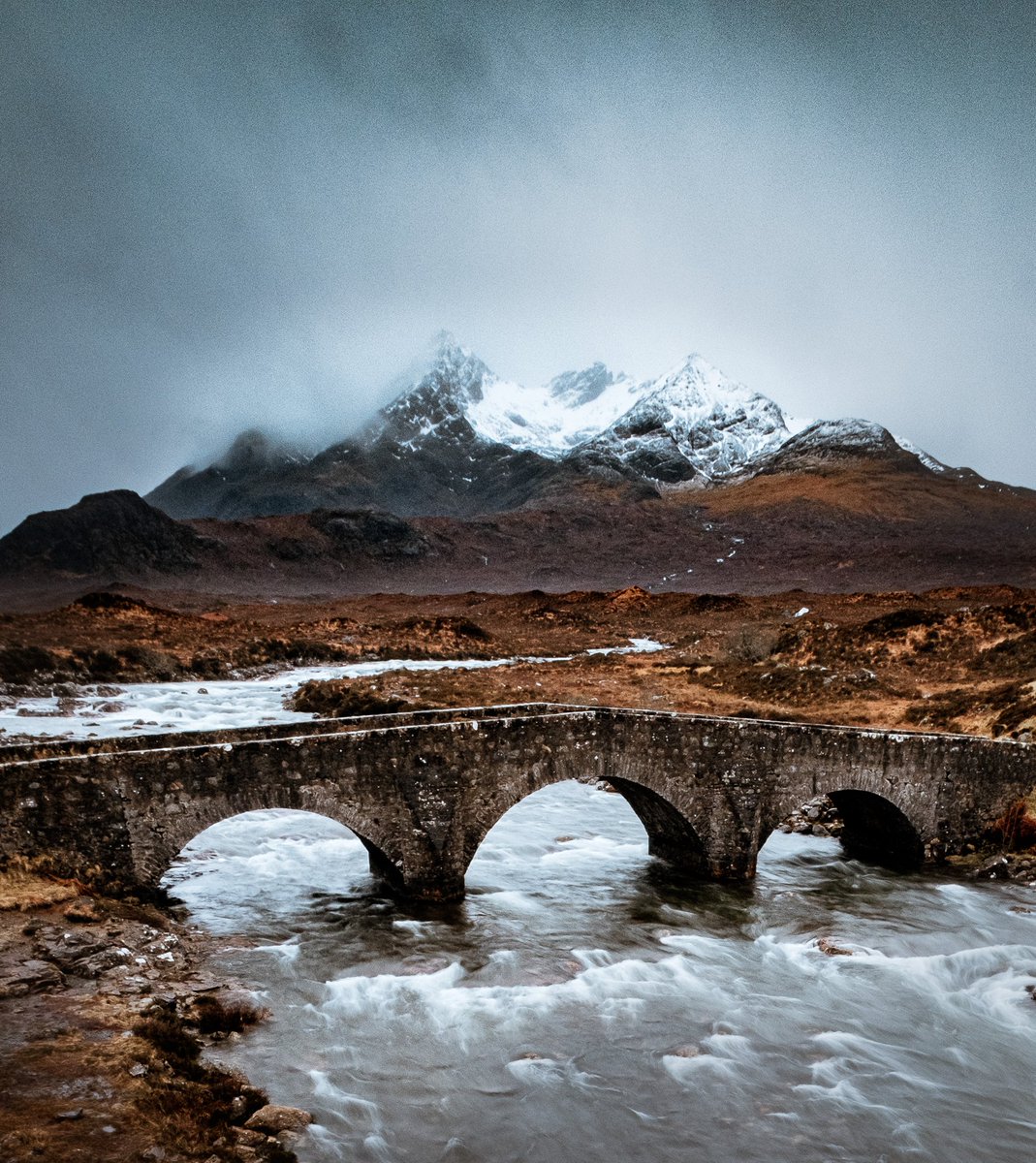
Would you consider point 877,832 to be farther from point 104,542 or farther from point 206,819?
point 104,542

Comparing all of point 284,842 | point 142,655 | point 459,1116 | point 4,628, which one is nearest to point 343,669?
point 142,655

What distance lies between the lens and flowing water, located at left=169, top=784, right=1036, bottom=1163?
393 inches

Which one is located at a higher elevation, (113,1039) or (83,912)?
(83,912)

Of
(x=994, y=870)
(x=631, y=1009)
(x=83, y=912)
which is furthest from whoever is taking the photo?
(x=994, y=870)

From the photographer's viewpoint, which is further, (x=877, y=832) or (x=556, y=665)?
(x=556, y=665)

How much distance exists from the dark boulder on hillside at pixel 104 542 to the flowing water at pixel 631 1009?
387 ft

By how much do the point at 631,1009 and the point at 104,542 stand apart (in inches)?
5123

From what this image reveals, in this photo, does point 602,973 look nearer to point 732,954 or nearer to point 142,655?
point 732,954

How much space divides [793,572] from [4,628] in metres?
104

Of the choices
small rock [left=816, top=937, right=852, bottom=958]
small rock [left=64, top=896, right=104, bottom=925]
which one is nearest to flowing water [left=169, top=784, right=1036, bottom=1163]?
small rock [left=816, top=937, right=852, bottom=958]

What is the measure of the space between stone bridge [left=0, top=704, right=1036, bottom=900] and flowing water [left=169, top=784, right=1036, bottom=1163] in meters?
1.10

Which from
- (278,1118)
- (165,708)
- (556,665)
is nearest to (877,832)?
(278,1118)

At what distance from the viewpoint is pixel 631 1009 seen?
12938mm

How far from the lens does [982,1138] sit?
10.2 metres
